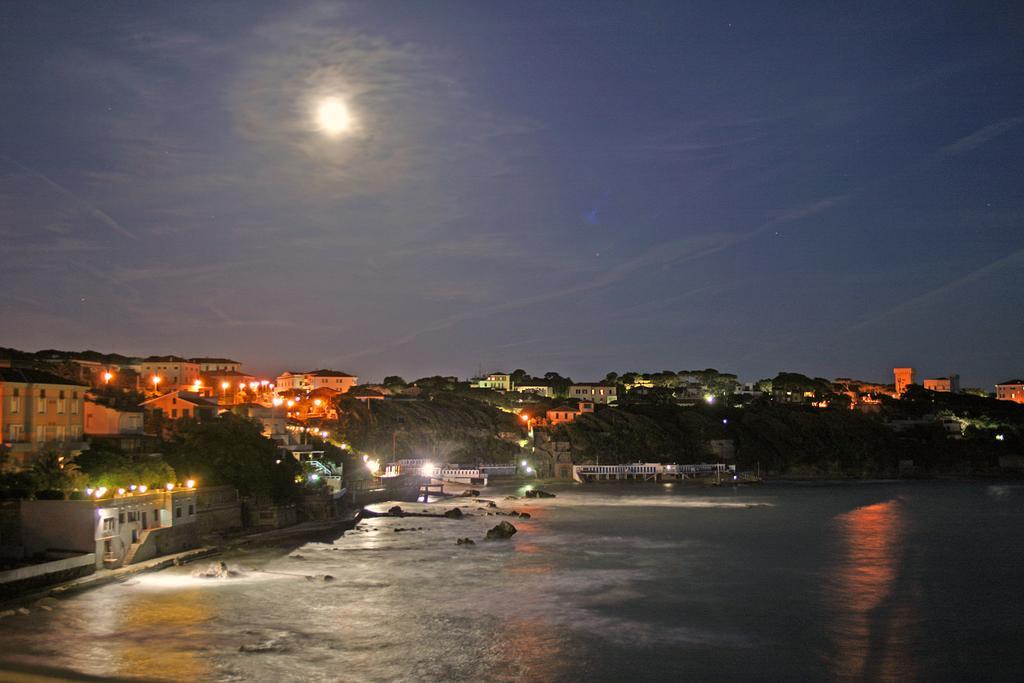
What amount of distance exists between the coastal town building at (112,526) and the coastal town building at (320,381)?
88.2m

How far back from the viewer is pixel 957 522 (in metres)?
62.8

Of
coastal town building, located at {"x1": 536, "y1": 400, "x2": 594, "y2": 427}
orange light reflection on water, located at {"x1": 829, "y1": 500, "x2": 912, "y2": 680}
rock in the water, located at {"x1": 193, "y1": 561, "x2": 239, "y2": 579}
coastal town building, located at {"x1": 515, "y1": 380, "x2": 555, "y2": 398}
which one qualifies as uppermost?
coastal town building, located at {"x1": 515, "y1": 380, "x2": 555, "y2": 398}

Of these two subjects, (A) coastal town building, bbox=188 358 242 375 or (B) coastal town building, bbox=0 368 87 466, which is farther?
(A) coastal town building, bbox=188 358 242 375

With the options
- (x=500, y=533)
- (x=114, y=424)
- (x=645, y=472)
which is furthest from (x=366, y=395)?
(x=500, y=533)

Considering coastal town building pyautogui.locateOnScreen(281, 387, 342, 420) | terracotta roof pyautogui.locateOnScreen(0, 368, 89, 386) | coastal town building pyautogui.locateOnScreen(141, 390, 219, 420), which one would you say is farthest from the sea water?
coastal town building pyautogui.locateOnScreen(281, 387, 342, 420)

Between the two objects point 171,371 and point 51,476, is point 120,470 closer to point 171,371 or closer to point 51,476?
point 51,476

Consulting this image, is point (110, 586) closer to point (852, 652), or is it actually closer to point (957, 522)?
point (852, 652)

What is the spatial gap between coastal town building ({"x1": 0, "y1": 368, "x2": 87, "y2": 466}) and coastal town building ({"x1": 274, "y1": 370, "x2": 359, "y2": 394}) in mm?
79257

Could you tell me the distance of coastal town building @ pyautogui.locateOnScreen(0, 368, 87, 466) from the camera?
39.6 metres

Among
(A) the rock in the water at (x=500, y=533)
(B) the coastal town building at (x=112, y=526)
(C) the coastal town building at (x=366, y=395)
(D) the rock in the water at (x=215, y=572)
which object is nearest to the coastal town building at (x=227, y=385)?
(C) the coastal town building at (x=366, y=395)

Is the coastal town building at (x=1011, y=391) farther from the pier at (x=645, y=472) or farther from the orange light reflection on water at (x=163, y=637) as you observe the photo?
the orange light reflection on water at (x=163, y=637)

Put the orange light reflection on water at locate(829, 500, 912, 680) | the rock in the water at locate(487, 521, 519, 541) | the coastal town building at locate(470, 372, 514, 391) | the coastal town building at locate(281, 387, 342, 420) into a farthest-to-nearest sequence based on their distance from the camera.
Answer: the coastal town building at locate(470, 372, 514, 391)
the coastal town building at locate(281, 387, 342, 420)
the rock in the water at locate(487, 521, 519, 541)
the orange light reflection on water at locate(829, 500, 912, 680)

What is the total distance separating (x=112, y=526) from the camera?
31.5 metres

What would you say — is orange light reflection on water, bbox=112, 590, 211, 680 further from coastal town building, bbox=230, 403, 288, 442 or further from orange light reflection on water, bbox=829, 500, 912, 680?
coastal town building, bbox=230, 403, 288, 442
